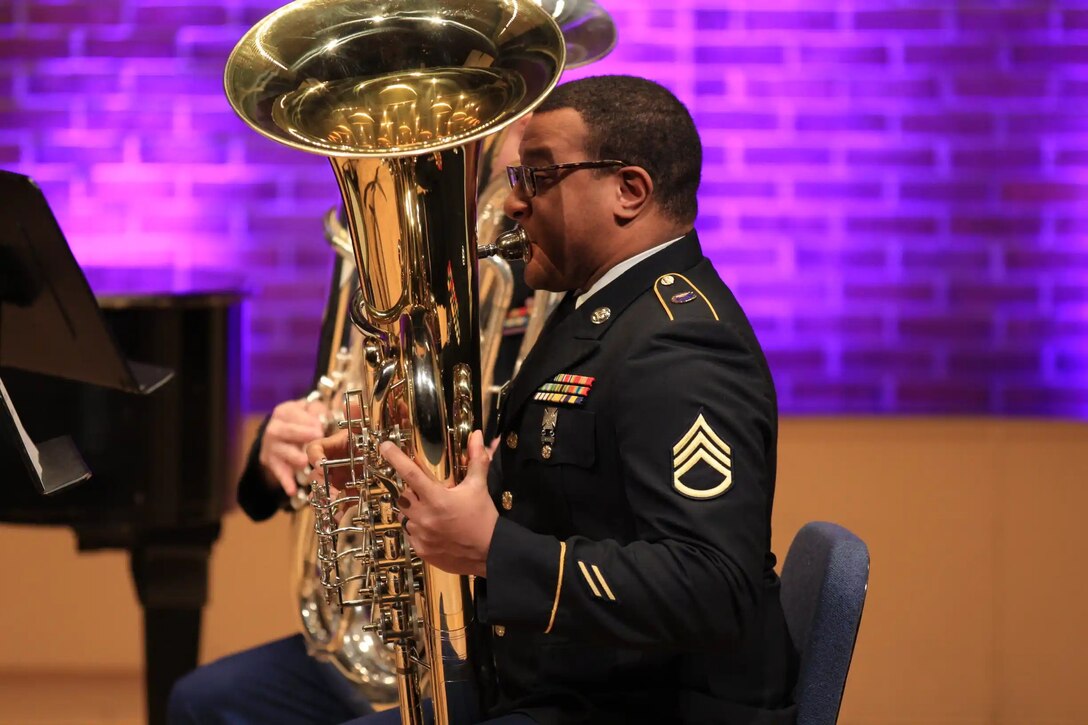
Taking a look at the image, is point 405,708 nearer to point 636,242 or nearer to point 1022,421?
point 636,242

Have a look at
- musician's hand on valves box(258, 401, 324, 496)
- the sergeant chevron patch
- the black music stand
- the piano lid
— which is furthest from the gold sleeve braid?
the piano lid

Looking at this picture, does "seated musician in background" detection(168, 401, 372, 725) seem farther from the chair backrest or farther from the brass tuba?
the chair backrest

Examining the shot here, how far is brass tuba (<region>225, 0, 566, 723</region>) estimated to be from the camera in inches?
54.8

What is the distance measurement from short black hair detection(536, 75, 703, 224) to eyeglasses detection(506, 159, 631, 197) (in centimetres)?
2

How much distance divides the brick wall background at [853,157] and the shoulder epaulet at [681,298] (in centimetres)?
205

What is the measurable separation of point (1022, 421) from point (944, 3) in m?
1.15

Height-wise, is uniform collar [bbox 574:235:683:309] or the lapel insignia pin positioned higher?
uniform collar [bbox 574:235:683:309]

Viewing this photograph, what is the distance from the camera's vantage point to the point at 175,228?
3703 millimetres

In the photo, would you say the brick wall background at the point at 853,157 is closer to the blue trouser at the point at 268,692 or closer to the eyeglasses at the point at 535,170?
the blue trouser at the point at 268,692

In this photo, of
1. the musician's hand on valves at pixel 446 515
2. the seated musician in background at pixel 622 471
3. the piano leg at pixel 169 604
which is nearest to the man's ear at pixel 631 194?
the seated musician in background at pixel 622 471

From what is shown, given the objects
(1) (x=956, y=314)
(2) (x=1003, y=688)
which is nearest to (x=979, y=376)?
(1) (x=956, y=314)

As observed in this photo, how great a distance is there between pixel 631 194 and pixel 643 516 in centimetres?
43

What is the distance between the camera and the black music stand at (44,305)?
2.07 m

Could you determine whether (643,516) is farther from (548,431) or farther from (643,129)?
(643,129)
